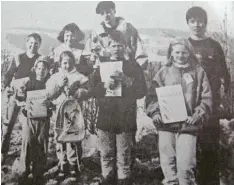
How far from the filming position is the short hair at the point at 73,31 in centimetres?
259

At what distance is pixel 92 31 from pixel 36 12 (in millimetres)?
520

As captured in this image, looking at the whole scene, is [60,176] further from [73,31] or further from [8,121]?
[73,31]

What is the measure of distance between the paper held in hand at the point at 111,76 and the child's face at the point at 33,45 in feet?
1.91

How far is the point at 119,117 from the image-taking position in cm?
249

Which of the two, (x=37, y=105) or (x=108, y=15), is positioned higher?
(x=108, y=15)

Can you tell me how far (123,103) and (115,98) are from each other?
8cm

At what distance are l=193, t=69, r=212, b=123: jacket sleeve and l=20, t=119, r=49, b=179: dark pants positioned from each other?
1.25 meters

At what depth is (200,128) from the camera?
2.44m

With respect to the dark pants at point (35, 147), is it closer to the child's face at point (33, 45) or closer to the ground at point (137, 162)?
the ground at point (137, 162)

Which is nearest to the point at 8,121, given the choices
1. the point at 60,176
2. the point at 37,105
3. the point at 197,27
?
the point at 37,105

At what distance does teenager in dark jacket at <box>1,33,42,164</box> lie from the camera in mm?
2570

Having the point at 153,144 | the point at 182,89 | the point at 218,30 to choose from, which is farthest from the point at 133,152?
the point at 218,30

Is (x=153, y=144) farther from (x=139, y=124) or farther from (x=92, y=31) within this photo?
(x=92, y=31)

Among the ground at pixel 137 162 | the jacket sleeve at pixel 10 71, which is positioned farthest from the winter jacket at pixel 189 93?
the jacket sleeve at pixel 10 71
